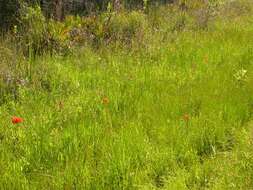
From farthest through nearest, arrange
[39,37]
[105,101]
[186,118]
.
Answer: [39,37] < [105,101] < [186,118]

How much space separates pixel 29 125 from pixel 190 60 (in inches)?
111

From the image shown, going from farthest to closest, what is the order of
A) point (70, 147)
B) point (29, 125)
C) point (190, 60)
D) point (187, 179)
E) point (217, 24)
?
point (217, 24)
point (190, 60)
point (29, 125)
point (70, 147)
point (187, 179)

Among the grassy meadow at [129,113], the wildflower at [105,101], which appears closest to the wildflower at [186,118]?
the grassy meadow at [129,113]

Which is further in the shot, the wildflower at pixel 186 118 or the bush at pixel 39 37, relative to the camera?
the bush at pixel 39 37

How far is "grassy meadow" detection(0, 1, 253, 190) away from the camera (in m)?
4.04

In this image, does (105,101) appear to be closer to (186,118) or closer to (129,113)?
(129,113)

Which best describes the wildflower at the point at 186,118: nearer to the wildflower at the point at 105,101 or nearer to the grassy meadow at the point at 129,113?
the grassy meadow at the point at 129,113

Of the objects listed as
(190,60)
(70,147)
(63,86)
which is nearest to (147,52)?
(190,60)

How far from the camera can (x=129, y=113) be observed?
5.12m

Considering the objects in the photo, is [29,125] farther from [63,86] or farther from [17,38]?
[17,38]

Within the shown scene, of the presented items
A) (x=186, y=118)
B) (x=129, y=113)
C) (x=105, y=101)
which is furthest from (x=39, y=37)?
(x=186, y=118)

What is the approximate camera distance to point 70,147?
14.3 feet

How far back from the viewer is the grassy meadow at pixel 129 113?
4.04 meters

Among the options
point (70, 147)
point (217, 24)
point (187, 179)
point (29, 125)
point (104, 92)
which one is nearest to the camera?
point (187, 179)
